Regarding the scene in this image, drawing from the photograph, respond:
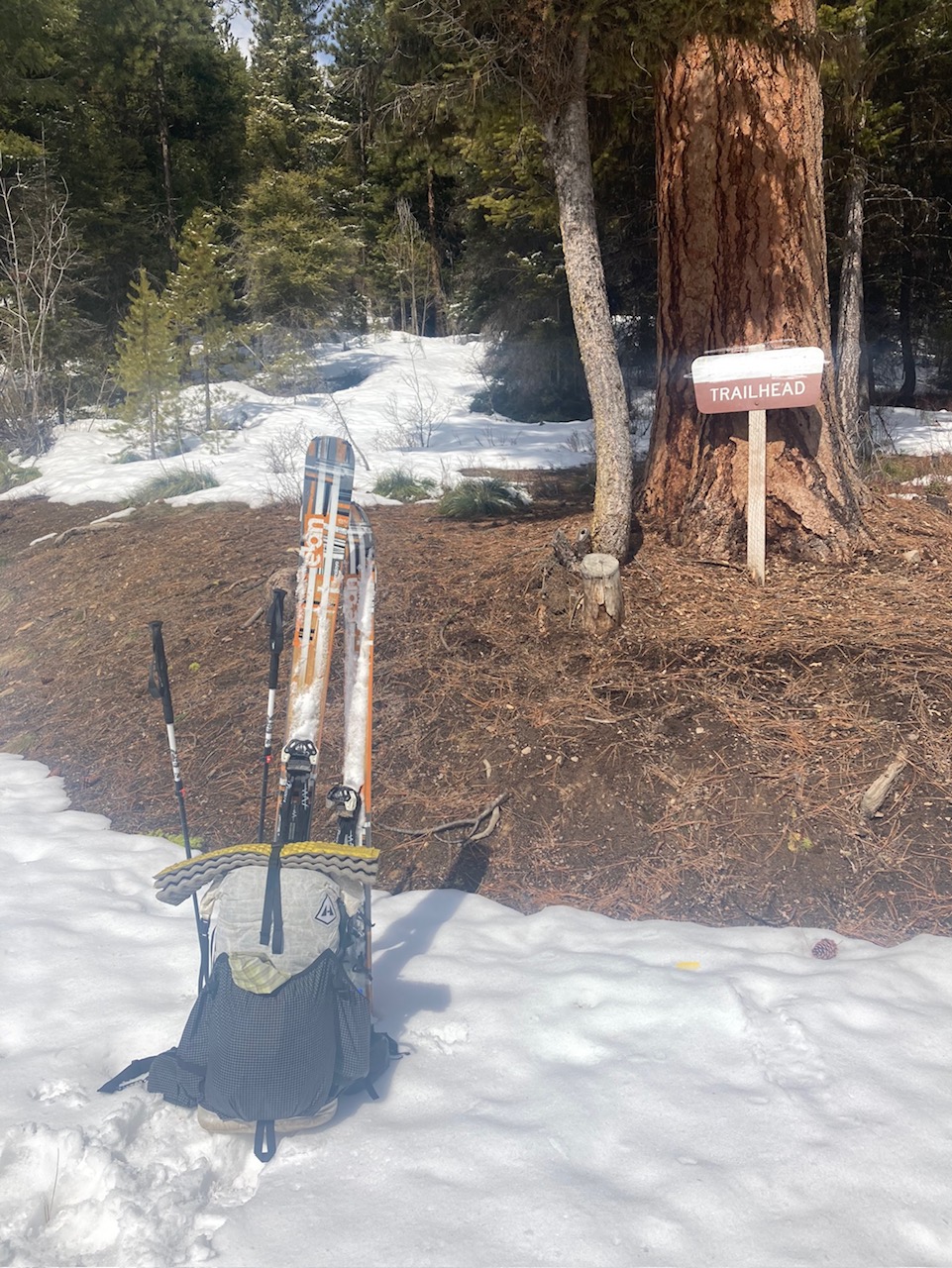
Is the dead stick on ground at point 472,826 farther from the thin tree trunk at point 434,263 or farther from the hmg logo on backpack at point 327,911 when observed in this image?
the thin tree trunk at point 434,263

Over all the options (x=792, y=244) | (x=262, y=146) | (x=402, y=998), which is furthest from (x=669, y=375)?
(x=262, y=146)

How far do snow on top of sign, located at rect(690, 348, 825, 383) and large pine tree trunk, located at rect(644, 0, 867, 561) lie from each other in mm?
474

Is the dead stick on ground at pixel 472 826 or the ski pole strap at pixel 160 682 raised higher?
the ski pole strap at pixel 160 682

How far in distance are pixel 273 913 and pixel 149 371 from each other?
12908 mm

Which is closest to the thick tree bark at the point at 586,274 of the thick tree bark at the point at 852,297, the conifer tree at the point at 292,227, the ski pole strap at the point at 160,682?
the ski pole strap at the point at 160,682

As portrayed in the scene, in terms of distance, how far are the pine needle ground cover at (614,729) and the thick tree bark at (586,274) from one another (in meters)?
0.68

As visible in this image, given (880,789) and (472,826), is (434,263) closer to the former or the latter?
(472,826)

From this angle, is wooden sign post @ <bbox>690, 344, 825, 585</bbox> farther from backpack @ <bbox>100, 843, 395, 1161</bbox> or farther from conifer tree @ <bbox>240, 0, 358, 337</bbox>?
conifer tree @ <bbox>240, 0, 358, 337</bbox>

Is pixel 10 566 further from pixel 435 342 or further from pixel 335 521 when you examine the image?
pixel 435 342

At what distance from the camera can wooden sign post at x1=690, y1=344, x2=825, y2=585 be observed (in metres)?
4.83

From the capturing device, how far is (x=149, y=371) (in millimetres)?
13586

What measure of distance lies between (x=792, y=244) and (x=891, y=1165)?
4.84m

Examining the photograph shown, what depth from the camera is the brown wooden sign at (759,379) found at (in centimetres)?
482

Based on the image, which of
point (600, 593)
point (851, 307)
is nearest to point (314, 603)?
point (600, 593)
